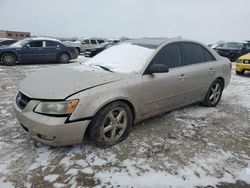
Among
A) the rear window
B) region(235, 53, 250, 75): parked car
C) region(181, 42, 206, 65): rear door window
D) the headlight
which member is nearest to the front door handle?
region(181, 42, 206, 65): rear door window

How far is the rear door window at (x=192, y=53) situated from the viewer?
14.6 ft

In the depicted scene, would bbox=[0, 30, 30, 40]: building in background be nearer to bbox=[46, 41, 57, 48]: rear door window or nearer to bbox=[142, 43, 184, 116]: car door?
bbox=[46, 41, 57, 48]: rear door window

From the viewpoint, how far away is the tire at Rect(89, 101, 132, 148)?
3105 millimetres

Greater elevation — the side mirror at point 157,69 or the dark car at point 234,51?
the dark car at point 234,51

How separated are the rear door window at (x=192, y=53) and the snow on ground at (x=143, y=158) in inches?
45.3

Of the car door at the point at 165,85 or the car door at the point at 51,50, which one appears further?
the car door at the point at 51,50

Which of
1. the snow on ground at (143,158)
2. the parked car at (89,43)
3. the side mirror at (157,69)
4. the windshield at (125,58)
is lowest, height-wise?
the snow on ground at (143,158)

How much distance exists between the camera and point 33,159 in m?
3.01

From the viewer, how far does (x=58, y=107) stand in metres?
2.82

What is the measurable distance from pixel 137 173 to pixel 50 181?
98 cm

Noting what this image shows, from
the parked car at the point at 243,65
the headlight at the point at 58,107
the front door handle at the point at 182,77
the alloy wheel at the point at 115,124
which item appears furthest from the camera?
the parked car at the point at 243,65

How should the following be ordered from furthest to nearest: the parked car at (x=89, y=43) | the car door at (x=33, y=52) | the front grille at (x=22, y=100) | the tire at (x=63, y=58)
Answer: the parked car at (x=89, y=43) < the tire at (x=63, y=58) < the car door at (x=33, y=52) < the front grille at (x=22, y=100)

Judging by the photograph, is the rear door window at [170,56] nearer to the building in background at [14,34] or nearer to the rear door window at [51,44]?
the rear door window at [51,44]

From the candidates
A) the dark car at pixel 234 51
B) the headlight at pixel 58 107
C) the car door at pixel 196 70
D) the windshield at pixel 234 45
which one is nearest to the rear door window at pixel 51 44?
the car door at pixel 196 70
